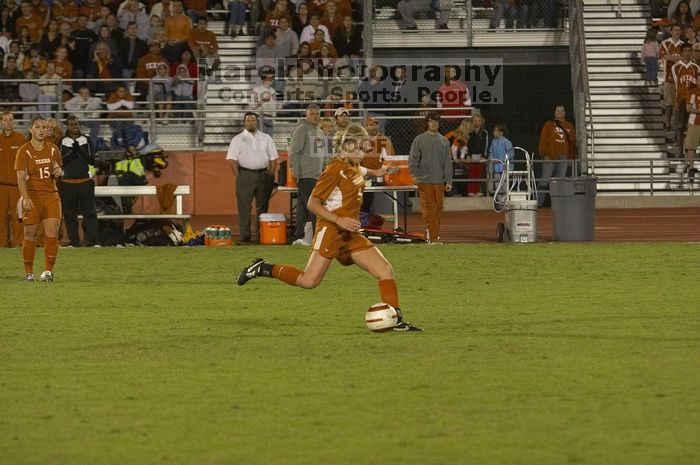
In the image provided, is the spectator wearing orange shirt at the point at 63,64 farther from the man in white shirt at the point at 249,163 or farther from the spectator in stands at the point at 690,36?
the spectator in stands at the point at 690,36

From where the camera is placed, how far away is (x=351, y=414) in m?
8.20

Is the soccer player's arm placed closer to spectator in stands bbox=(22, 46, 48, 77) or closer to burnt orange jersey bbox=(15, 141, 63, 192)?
burnt orange jersey bbox=(15, 141, 63, 192)

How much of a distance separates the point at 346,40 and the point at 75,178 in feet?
34.4

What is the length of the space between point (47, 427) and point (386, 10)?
2594 centimetres

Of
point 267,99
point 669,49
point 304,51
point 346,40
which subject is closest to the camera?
point 267,99

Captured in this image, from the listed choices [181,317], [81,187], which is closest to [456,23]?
[81,187]

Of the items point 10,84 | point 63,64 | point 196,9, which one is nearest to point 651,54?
point 196,9

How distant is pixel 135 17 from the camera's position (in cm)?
3162

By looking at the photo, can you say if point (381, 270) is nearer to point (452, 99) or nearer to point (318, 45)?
point (318, 45)

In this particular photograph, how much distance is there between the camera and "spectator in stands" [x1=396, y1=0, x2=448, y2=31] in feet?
107

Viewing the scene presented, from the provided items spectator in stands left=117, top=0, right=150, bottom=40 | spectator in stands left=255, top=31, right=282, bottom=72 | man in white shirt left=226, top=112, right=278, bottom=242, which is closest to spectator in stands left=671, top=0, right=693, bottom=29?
spectator in stands left=255, top=31, right=282, bottom=72

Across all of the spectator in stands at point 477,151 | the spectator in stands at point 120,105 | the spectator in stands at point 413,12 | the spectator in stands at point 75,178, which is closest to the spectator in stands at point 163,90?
the spectator in stands at point 120,105

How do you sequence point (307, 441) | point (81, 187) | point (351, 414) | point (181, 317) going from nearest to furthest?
1. point (307, 441)
2. point (351, 414)
3. point (181, 317)
4. point (81, 187)

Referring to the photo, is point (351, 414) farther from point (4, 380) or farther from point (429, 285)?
point (429, 285)
